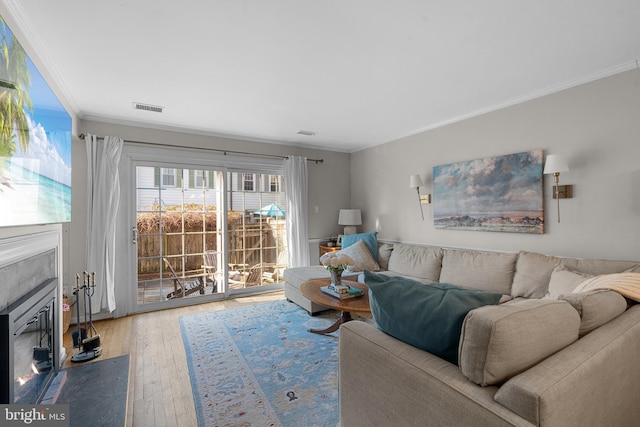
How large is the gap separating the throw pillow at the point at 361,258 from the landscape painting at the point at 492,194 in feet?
3.27

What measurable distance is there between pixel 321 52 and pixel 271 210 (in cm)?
296

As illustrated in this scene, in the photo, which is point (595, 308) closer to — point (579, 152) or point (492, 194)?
point (579, 152)

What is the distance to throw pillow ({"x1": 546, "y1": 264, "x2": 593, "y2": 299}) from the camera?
2.22 m

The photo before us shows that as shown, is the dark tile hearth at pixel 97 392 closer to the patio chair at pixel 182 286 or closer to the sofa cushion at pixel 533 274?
the patio chair at pixel 182 286

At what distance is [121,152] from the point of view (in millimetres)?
3648

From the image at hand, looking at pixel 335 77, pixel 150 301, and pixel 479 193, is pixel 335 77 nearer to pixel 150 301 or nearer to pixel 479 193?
pixel 479 193

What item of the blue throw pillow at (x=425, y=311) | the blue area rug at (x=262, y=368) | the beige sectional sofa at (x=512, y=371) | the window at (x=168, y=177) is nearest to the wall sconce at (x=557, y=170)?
the beige sectional sofa at (x=512, y=371)

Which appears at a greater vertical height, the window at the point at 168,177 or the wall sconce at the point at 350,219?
the window at the point at 168,177

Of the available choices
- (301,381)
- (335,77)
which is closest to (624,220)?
(335,77)

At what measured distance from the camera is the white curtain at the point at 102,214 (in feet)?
11.2

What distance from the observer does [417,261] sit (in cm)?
373

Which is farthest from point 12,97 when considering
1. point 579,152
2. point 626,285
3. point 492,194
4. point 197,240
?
point 579,152

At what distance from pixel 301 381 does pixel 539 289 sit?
2.16 metres

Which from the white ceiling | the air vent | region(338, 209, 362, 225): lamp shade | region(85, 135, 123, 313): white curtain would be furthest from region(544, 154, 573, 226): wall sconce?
region(85, 135, 123, 313): white curtain
